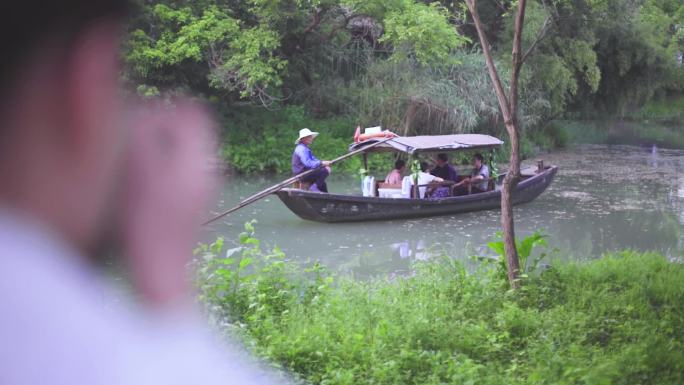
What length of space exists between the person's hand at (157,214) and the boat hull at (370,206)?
4.73m

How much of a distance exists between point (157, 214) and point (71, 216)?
4.79ft

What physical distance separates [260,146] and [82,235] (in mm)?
13599

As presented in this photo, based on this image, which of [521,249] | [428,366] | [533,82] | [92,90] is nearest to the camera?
[92,90]

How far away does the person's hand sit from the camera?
4.91m

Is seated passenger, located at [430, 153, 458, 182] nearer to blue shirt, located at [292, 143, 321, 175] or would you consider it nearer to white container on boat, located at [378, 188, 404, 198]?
white container on boat, located at [378, 188, 404, 198]

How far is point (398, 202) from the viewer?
11680mm

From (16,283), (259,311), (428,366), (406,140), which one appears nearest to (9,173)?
(16,283)

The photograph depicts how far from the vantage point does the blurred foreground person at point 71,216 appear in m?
3.52

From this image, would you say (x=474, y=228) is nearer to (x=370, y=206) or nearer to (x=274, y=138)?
(x=370, y=206)

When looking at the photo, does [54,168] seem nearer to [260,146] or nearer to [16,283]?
[16,283]

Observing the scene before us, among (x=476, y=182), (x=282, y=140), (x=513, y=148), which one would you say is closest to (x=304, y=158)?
(x=476, y=182)

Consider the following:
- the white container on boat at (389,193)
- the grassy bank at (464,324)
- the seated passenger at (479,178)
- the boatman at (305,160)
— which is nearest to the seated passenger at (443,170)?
the seated passenger at (479,178)

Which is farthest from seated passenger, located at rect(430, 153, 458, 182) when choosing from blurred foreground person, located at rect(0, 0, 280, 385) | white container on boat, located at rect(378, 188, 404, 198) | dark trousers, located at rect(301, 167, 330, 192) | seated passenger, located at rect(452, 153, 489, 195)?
blurred foreground person, located at rect(0, 0, 280, 385)

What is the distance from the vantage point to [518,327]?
521 cm
